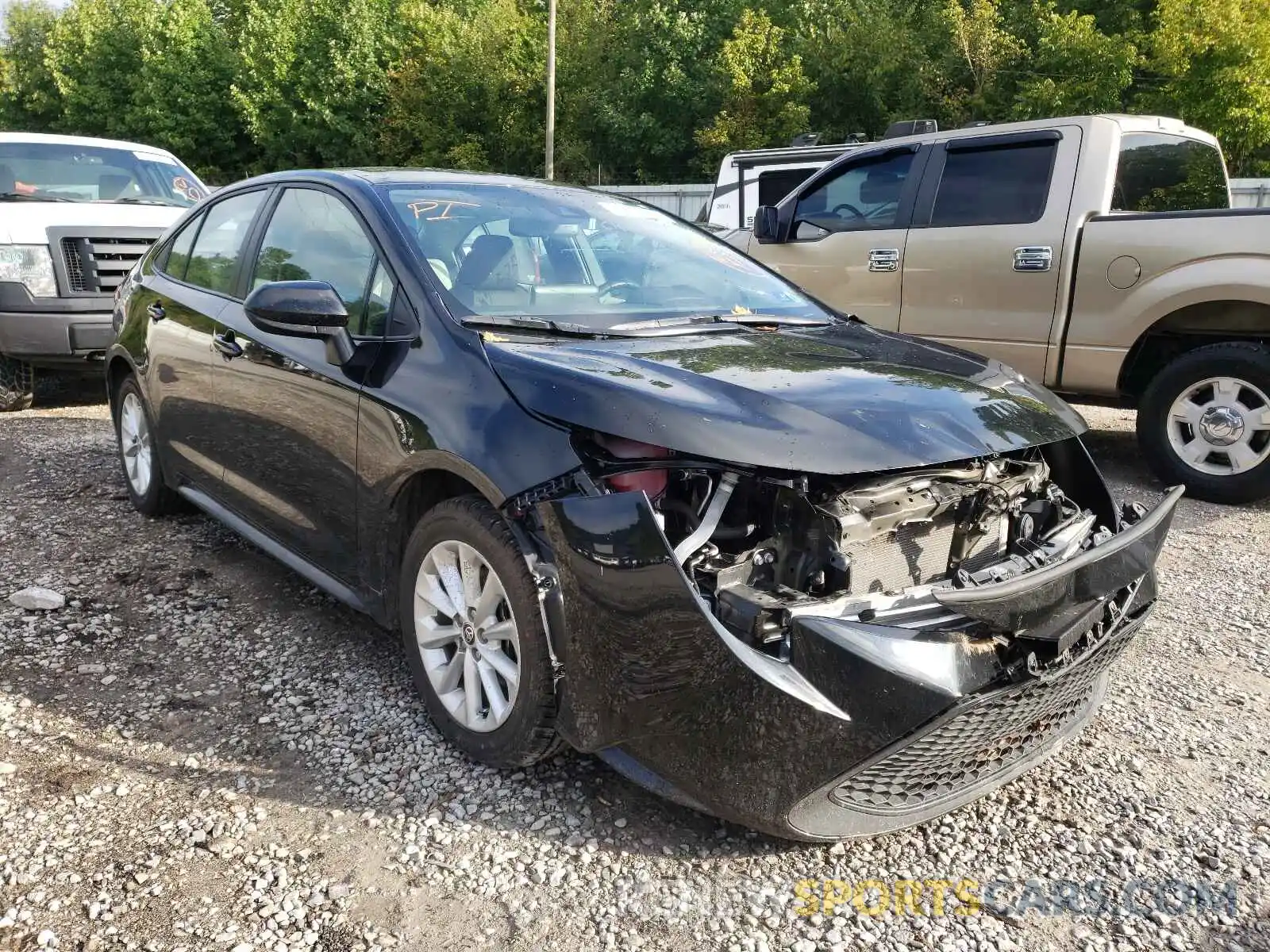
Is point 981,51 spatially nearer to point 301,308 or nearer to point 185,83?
point 301,308

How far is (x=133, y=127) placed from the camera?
39719 mm

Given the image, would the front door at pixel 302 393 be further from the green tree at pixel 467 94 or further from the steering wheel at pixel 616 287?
the green tree at pixel 467 94

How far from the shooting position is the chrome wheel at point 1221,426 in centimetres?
518

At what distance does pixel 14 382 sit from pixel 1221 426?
8.01 m

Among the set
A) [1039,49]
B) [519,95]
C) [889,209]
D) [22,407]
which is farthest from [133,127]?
[889,209]

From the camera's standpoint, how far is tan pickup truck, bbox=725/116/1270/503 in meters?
5.18

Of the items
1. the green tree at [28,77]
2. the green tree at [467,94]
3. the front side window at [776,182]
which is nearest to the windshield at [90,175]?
the front side window at [776,182]

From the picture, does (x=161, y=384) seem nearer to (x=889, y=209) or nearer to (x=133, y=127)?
(x=889, y=209)

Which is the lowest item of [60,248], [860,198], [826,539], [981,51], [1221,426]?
[1221,426]

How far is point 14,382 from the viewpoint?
7176 mm

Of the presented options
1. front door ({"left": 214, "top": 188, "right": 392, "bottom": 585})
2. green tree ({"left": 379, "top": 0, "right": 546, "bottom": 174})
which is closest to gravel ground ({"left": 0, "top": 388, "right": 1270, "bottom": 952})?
front door ({"left": 214, "top": 188, "right": 392, "bottom": 585})

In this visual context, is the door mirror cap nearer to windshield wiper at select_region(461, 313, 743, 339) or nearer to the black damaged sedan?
the black damaged sedan

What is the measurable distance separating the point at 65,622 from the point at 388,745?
5.38 ft

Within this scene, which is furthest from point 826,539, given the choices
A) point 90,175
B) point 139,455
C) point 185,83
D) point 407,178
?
point 185,83
